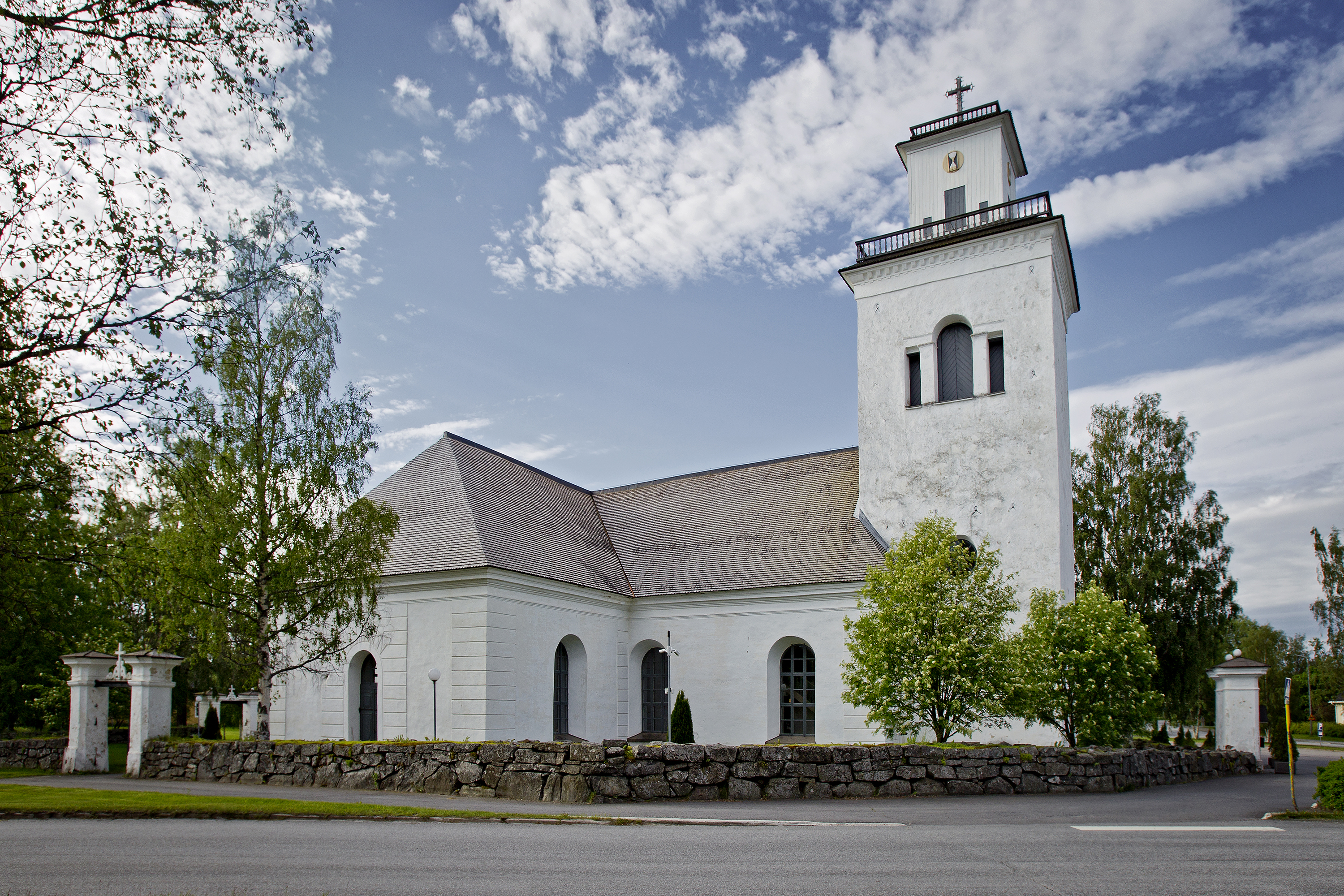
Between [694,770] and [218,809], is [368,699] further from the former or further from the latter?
[694,770]

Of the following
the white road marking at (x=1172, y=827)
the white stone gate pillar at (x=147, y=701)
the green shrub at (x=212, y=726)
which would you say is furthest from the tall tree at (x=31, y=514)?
the green shrub at (x=212, y=726)

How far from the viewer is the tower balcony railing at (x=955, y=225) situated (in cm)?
2564

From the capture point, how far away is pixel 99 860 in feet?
32.3

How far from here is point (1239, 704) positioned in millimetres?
27984

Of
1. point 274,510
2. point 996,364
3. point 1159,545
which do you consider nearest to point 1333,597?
point 1159,545

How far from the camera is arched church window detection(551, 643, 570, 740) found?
25.7 m

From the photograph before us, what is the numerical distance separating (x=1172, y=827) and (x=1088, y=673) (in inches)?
341

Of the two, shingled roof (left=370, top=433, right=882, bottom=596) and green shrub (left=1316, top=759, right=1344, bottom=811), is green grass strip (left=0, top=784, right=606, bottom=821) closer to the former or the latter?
shingled roof (left=370, top=433, right=882, bottom=596)

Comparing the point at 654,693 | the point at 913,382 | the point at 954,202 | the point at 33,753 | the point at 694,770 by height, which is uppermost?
the point at 954,202

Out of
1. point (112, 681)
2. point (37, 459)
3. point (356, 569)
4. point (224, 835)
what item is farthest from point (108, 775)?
point (37, 459)

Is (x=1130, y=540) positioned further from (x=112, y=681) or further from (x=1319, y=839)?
(x=112, y=681)

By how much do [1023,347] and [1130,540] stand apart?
16.9m

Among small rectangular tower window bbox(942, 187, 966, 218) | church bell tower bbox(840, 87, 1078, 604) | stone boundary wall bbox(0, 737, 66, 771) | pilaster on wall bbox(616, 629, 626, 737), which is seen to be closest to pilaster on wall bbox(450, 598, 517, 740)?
pilaster on wall bbox(616, 629, 626, 737)

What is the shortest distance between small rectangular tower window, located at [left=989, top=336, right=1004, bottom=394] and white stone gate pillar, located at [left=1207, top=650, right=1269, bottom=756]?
12.6 m
